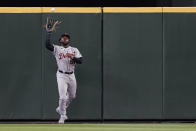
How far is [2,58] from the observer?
16.2m

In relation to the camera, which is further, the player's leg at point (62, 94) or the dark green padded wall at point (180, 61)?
the dark green padded wall at point (180, 61)

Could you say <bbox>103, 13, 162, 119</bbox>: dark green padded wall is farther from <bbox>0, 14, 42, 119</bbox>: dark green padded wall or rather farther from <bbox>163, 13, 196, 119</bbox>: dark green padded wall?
<bbox>0, 14, 42, 119</bbox>: dark green padded wall

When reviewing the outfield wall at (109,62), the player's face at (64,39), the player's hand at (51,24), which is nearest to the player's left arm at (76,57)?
the player's face at (64,39)

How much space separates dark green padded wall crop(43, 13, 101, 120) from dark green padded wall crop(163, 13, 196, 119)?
5.12ft

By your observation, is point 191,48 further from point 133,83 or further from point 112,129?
point 112,129

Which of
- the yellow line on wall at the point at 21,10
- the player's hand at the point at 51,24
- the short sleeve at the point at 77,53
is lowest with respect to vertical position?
the short sleeve at the point at 77,53

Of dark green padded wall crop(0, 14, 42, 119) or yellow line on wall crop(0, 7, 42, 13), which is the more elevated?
yellow line on wall crop(0, 7, 42, 13)

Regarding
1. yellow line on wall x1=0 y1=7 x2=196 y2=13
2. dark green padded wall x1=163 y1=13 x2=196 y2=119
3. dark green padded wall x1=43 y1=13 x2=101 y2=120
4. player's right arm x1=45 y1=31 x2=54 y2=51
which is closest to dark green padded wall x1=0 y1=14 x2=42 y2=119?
yellow line on wall x1=0 y1=7 x2=196 y2=13

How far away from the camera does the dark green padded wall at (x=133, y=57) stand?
53.4 ft

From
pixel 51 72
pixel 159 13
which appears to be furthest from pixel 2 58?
pixel 159 13

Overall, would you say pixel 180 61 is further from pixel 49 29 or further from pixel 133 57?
pixel 49 29

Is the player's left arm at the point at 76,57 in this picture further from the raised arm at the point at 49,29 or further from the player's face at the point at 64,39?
A: the raised arm at the point at 49,29

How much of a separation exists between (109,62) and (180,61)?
1.60m

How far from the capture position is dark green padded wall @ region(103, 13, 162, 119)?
16.3 m
